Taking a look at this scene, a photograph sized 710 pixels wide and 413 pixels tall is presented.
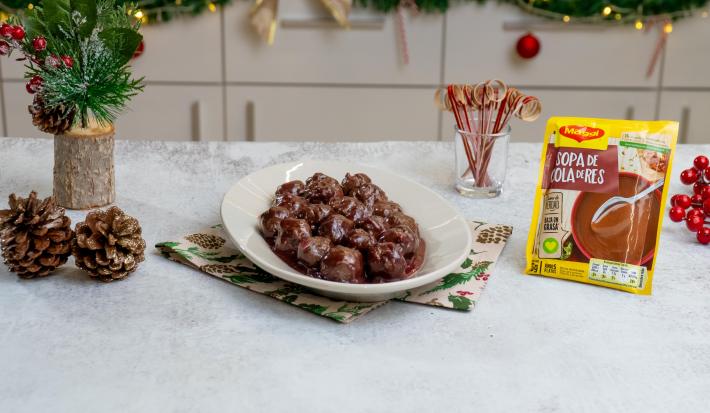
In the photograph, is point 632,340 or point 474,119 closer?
point 632,340

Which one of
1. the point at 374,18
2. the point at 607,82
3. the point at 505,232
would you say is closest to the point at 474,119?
the point at 505,232

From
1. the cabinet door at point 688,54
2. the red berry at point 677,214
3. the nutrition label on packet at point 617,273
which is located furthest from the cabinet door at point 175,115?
the nutrition label on packet at point 617,273

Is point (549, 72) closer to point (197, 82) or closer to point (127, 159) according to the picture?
point (197, 82)

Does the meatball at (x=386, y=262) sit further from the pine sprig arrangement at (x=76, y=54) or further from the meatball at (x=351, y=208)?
the pine sprig arrangement at (x=76, y=54)

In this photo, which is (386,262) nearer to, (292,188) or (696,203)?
(292,188)

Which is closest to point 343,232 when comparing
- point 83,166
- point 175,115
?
point 83,166

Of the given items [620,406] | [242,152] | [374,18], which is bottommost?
[620,406]

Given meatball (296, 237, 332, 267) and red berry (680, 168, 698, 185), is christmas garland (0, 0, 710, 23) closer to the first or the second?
red berry (680, 168, 698, 185)
